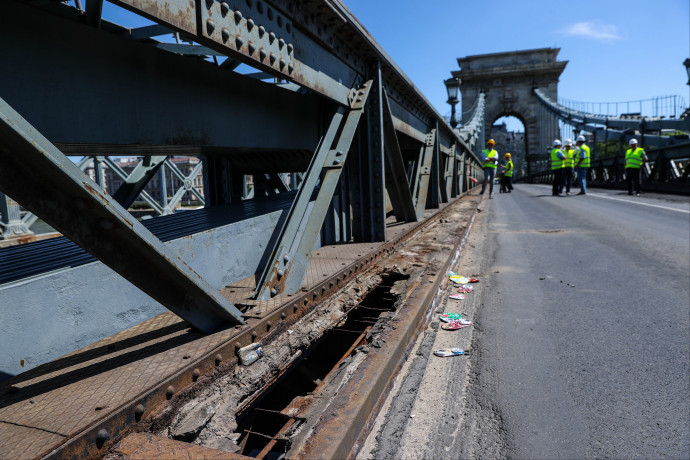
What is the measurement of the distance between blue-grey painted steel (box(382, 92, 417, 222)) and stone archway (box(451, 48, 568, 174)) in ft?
148

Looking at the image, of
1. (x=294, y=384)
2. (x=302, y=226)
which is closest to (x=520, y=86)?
(x=302, y=226)

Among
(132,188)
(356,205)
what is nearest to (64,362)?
(132,188)

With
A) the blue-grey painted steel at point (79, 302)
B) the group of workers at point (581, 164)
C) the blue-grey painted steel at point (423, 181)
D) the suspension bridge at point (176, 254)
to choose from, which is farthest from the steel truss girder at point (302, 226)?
the group of workers at point (581, 164)

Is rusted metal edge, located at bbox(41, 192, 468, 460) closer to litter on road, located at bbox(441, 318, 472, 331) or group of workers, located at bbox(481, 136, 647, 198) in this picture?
litter on road, located at bbox(441, 318, 472, 331)

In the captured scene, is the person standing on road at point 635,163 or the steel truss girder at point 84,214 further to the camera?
the person standing on road at point 635,163

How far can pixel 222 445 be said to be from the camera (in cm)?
133

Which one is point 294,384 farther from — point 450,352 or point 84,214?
point 84,214

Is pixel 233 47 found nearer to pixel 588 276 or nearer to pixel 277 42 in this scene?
pixel 277 42

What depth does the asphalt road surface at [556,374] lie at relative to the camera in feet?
4.91

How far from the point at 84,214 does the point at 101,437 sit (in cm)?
64

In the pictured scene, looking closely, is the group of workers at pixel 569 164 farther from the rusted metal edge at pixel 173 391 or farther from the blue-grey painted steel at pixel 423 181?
the rusted metal edge at pixel 173 391

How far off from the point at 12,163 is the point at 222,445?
100 cm

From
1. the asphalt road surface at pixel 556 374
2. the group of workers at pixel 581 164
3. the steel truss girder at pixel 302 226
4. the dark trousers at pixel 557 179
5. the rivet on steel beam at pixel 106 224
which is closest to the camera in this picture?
the rivet on steel beam at pixel 106 224

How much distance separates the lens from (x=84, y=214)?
1318mm
